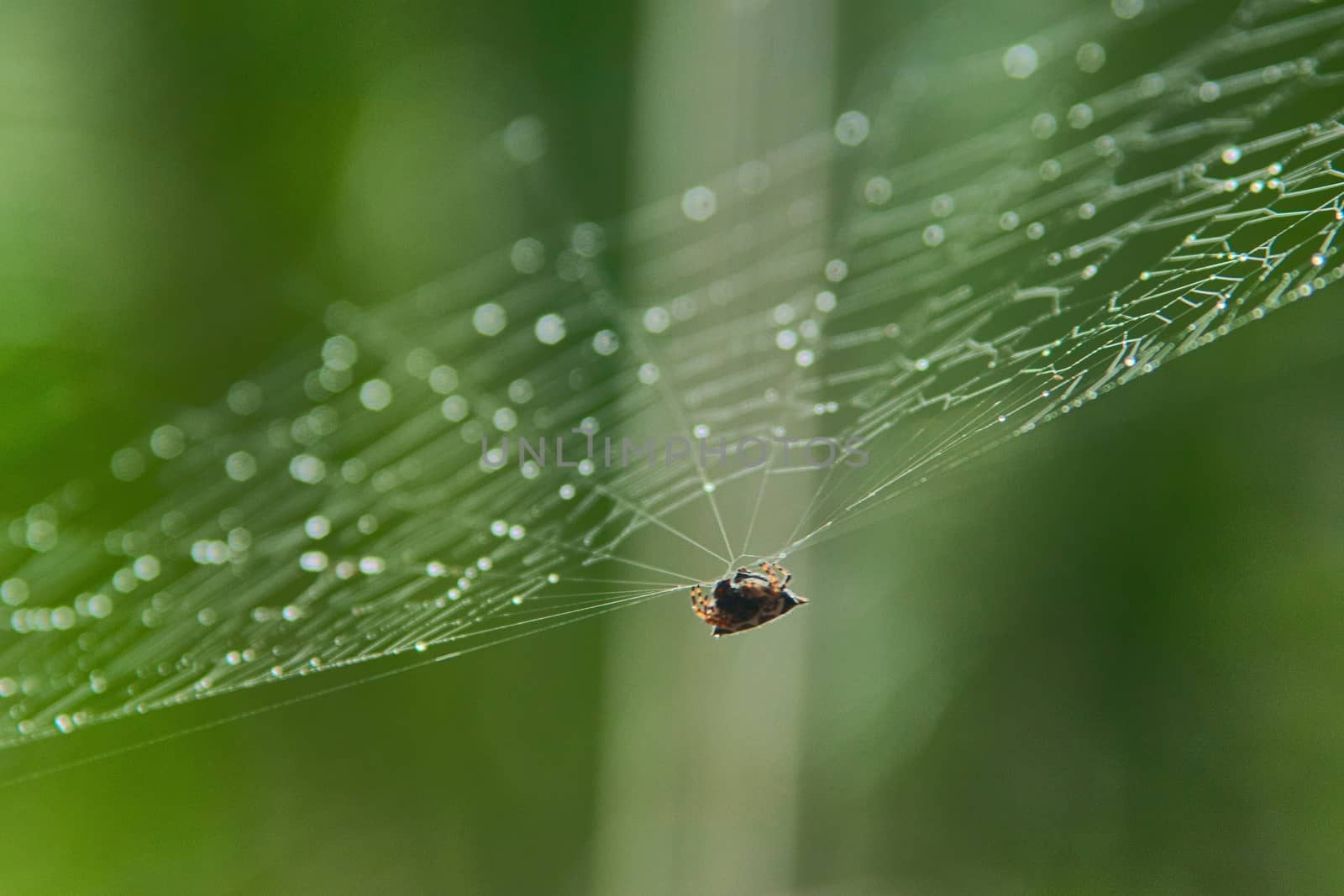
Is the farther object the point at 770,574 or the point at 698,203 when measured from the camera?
the point at 698,203

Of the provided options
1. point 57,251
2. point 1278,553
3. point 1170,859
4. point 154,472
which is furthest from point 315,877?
point 1278,553

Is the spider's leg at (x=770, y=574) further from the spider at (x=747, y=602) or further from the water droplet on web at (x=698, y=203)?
the water droplet on web at (x=698, y=203)

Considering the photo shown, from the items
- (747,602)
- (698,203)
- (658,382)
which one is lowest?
(747,602)

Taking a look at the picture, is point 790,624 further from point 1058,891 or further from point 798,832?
point 1058,891

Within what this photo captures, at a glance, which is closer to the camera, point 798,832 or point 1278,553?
point 1278,553

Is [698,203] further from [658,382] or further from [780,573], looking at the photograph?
[780,573]

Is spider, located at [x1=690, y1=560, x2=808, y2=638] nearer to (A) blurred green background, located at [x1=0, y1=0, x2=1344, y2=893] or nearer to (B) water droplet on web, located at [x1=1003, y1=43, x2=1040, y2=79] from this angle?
(A) blurred green background, located at [x1=0, y1=0, x2=1344, y2=893]

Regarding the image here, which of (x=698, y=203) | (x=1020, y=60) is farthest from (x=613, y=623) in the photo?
(x=1020, y=60)
